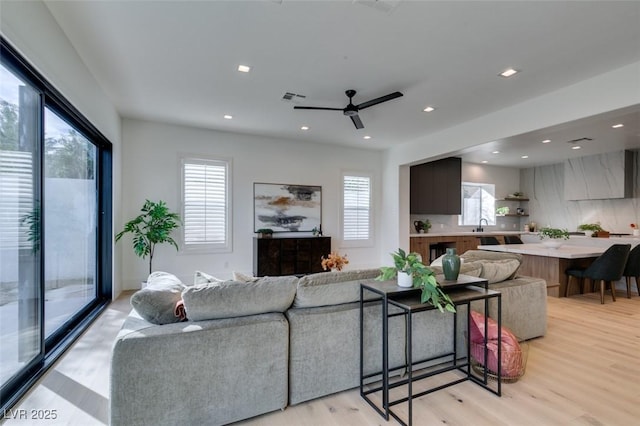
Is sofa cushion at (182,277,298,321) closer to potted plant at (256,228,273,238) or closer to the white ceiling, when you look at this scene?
the white ceiling

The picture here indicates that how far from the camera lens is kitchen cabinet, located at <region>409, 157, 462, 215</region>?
23.6ft

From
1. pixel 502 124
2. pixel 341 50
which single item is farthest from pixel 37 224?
pixel 502 124

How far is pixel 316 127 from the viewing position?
17.9 feet

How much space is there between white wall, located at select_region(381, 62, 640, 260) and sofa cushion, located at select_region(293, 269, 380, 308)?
3.45 metres

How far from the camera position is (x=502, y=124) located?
4.53m

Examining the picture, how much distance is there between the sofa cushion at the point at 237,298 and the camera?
1.86 meters

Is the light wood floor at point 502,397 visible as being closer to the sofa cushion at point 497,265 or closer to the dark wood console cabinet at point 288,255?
the sofa cushion at point 497,265

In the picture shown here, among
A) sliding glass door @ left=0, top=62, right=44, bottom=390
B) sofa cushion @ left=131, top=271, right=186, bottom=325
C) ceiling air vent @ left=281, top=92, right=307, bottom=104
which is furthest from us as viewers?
ceiling air vent @ left=281, top=92, right=307, bottom=104

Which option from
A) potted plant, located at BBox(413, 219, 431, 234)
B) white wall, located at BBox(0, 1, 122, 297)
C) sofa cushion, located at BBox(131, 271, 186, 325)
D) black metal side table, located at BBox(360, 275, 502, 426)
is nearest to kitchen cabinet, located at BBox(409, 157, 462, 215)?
potted plant, located at BBox(413, 219, 431, 234)

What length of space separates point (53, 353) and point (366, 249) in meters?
5.65

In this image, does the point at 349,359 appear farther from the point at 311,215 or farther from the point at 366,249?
the point at 366,249

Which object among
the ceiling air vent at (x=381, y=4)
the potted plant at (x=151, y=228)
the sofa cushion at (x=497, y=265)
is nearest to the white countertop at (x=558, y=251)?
the sofa cushion at (x=497, y=265)

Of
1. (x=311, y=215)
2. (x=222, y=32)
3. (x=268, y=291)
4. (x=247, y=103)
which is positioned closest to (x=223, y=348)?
(x=268, y=291)

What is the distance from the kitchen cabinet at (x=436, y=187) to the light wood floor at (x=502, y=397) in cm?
441
